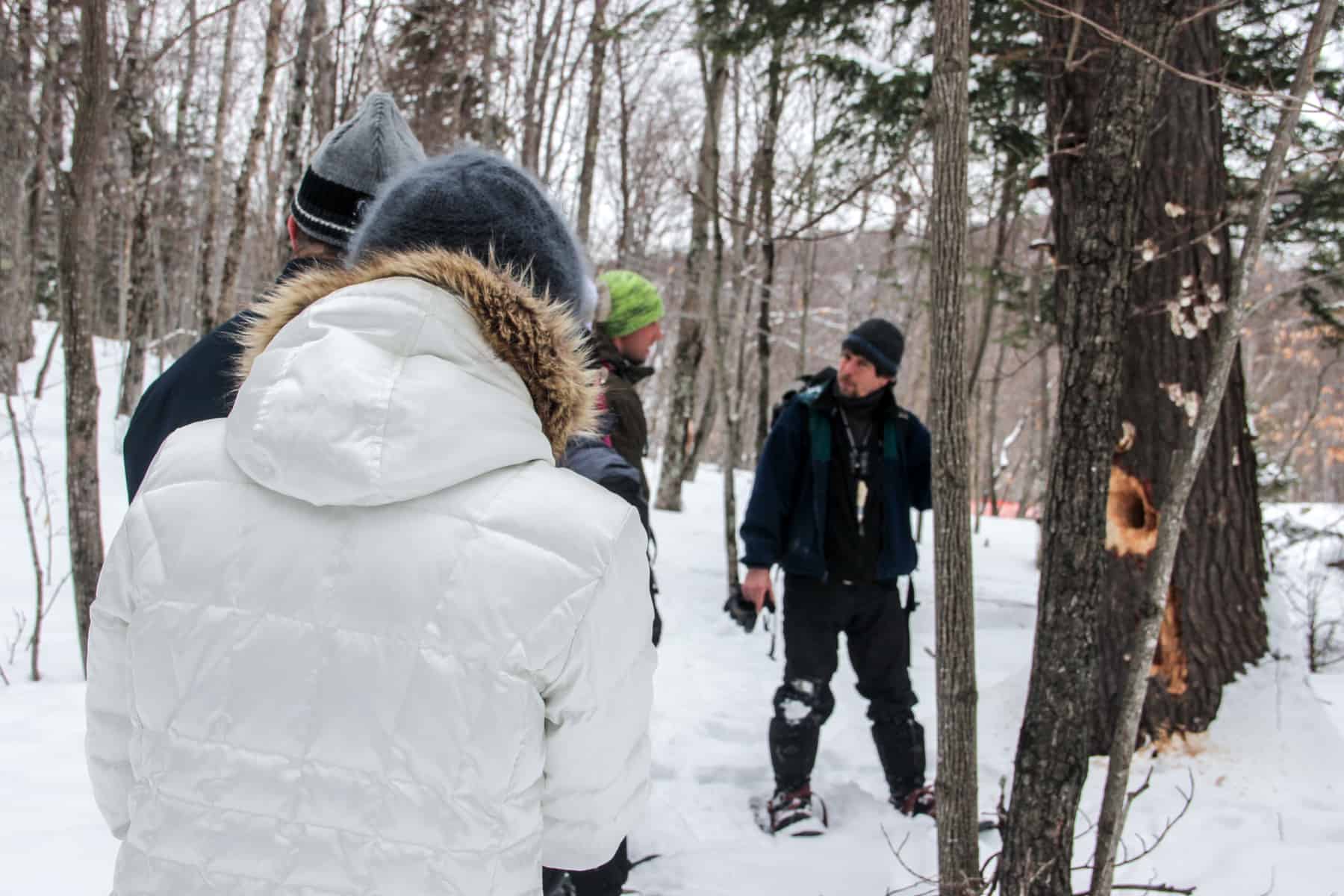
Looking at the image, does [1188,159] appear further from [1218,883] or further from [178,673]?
[178,673]

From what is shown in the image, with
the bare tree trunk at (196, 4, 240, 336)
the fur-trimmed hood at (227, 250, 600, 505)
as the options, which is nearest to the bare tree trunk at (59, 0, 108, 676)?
the fur-trimmed hood at (227, 250, 600, 505)

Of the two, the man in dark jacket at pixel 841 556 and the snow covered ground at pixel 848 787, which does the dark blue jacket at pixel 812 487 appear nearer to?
the man in dark jacket at pixel 841 556

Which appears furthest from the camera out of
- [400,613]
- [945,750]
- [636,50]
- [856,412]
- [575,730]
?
[636,50]

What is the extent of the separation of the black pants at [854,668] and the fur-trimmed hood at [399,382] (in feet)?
7.83

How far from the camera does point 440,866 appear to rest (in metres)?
1.02

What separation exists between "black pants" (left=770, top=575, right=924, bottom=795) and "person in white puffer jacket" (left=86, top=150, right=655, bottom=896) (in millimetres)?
2389

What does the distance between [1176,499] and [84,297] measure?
408 centimetres

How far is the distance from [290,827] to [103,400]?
17.3 meters

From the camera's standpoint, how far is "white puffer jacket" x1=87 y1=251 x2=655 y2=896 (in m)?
0.99

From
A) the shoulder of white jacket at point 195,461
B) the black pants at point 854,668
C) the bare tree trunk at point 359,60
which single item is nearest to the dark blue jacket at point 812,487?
the black pants at point 854,668

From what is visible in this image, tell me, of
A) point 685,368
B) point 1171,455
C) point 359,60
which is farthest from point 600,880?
point 685,368

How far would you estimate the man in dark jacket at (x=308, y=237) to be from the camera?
5.28 feet

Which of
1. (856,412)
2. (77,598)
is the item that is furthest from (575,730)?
(77,598)

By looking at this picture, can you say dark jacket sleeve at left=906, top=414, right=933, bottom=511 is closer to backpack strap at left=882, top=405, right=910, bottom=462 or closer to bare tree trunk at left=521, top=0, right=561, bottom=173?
backpack strap at left=882, top=405, right=910, bottom=462
